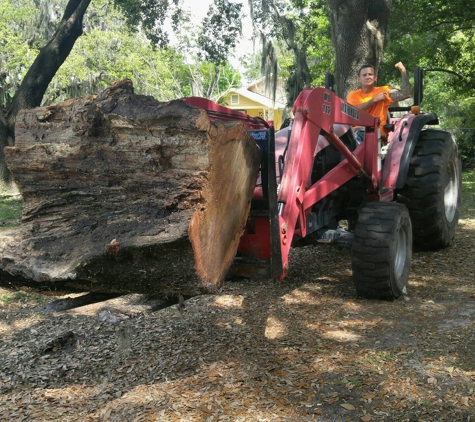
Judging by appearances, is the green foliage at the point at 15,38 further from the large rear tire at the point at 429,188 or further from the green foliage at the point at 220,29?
the large rear tire at the point at 429,188

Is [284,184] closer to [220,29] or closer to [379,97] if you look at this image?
[379,97]

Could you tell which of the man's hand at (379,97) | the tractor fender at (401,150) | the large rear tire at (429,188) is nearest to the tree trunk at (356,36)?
the large rear tire at (429,188)

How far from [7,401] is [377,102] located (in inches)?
181

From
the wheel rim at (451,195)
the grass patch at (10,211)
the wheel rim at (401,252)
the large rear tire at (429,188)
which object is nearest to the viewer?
the wheel rim at (401,252)

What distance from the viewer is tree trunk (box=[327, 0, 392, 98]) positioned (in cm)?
1173

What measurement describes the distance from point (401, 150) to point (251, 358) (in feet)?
10.4

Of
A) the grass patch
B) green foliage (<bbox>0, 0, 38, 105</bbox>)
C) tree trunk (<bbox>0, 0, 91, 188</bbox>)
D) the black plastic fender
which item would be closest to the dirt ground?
the black plastic fender

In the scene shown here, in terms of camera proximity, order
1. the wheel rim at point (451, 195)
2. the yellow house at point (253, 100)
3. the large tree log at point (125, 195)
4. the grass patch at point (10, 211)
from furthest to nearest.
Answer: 1. the yellow house at point (253, 100)
2. the grass patch at point (10, 211)
3. the wheel rim at point (451, 195)
4. the large tree log at point (125, 195)

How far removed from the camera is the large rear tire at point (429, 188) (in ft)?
21.1

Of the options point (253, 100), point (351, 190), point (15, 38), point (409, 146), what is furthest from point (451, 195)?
point (253, 100)

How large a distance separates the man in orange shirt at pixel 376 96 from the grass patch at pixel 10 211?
6135mm

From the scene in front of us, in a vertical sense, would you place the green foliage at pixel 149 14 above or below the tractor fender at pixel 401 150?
above

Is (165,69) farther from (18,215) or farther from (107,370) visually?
(107,370)

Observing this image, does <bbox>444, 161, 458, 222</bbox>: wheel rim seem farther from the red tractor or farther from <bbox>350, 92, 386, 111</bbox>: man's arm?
<bbox>350, 92, 386, 111</bbox>: man's arm
